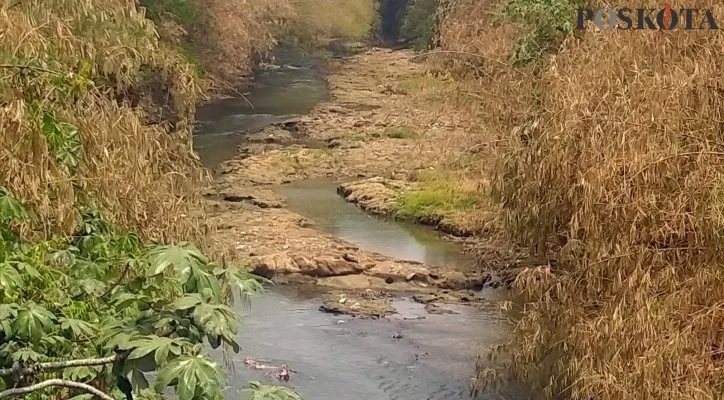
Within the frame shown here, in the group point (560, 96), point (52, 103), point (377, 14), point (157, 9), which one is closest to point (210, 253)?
point (52, 103)

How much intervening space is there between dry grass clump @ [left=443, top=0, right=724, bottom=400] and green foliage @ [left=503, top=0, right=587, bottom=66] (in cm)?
149

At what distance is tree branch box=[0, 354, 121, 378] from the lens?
285 centimetres

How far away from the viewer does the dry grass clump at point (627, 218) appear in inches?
247

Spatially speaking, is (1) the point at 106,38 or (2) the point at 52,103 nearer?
(2) the point at 52,103

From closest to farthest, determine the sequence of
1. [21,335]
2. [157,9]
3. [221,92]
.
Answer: [21,335]
[157,9]
[221,92]

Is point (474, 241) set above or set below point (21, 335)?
below

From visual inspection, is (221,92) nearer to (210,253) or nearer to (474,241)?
(474,241)

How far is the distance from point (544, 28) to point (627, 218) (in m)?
3.88

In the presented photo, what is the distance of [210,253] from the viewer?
26.0 ft

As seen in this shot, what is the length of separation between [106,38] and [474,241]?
30.2 feet

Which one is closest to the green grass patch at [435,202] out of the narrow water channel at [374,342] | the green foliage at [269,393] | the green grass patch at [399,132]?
the narrow water channel at [374,342]

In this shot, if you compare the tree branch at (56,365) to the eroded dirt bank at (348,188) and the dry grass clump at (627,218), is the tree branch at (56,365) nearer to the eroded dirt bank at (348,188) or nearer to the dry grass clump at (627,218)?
the dry grass clump at (627,218)

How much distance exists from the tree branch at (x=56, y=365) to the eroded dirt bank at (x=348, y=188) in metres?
5.66

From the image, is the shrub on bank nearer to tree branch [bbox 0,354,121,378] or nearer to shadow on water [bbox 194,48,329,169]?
tree branch [bbox 0,354,121,378]
